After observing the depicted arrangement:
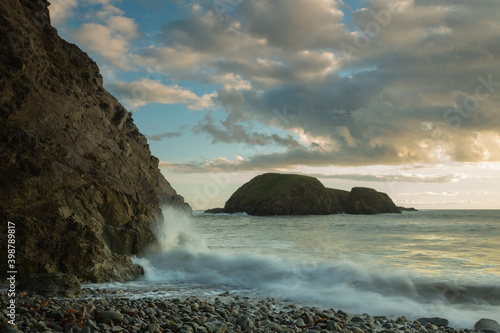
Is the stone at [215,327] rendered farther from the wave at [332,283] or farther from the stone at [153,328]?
the wave at [332,283]

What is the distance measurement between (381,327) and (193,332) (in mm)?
4744

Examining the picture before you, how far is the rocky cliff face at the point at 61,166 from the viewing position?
36.8ft

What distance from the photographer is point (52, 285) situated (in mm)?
9406

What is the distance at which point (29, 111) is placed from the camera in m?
13.4

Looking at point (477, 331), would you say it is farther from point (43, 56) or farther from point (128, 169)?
point (43, 56)

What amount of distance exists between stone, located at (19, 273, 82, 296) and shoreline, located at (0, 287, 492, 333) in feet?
1.06

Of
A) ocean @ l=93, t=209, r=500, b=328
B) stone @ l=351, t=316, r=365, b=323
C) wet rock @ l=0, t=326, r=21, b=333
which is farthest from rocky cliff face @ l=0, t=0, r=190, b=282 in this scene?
stone @ l=351, t=316, r=365, b=323

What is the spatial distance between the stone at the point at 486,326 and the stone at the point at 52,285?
10.8 meters

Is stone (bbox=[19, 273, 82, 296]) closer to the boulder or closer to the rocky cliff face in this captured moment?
the rocky cliff face

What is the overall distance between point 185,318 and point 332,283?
7.42 m

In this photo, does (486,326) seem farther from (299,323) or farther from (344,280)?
(344,280)

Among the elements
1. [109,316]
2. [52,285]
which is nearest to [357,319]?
[109,316]

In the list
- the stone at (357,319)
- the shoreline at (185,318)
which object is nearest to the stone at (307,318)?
the shoreline at (185,318)

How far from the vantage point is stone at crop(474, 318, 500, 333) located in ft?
27.1
